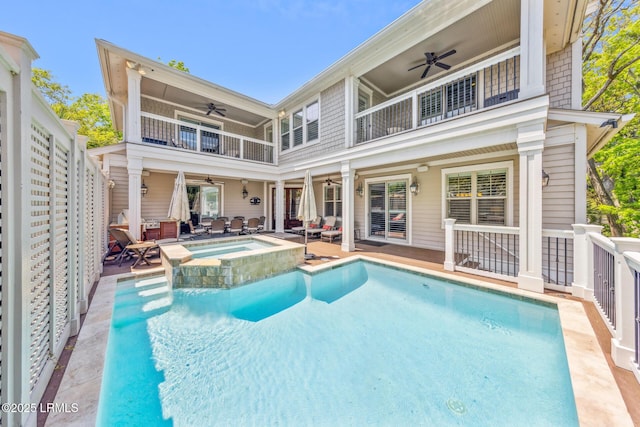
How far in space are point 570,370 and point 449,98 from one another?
790cm

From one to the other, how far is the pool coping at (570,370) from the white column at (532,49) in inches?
154

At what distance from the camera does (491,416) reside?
2258 mm

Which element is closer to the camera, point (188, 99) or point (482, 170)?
point (482, 170)

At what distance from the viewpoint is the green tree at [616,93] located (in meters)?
9.99

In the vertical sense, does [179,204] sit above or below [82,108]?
below

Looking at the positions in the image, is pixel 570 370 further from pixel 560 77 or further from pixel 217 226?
pixel 217 226

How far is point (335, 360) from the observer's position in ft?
10.0

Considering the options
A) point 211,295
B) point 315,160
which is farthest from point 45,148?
point 315,160

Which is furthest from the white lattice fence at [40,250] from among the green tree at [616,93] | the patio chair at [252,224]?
the green tree at [616,93]

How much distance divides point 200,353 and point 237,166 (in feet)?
25.3

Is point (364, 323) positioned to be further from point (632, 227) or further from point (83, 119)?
point (83, 119)

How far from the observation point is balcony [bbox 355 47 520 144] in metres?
6.15

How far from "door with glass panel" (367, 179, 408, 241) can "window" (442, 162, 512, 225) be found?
170cm

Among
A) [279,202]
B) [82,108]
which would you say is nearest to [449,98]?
[279,202]
